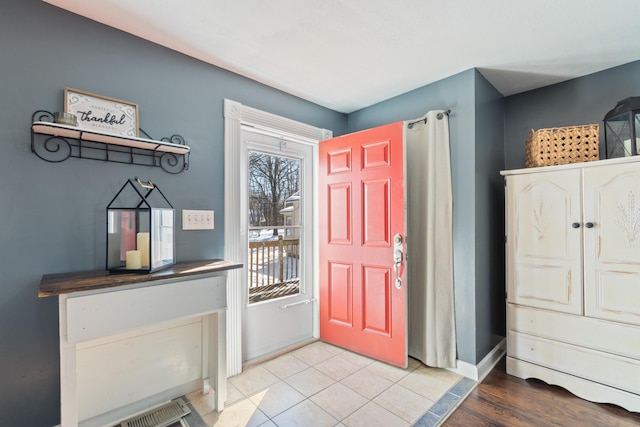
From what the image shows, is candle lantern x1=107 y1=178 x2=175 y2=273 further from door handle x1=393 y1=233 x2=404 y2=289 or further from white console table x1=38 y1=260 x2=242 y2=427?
door handle x1=393 y1=233 x2=404 y2=289

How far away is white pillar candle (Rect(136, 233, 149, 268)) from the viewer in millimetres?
1514

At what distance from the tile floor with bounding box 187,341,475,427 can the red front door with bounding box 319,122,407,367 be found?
8.3 inches

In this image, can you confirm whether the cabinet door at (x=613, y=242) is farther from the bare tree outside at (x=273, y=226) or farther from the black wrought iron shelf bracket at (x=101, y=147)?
the black wrought iron shelf bracket at (x=101, y=147)

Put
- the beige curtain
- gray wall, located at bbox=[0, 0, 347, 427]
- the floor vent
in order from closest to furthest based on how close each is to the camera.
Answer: gray wall, located at bbox=[0, 0, 347, 427], the floor vent, the beige curtain

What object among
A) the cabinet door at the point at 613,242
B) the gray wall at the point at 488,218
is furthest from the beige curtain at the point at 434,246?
the cabinet door at the point at 613,242

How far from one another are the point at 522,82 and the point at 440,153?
3.18 feet

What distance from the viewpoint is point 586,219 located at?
1.91m

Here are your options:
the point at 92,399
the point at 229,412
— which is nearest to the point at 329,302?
the point at 229,412

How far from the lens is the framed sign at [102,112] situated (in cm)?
153

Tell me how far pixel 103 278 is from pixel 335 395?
1535mm

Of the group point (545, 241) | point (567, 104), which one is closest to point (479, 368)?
point (545, 241)

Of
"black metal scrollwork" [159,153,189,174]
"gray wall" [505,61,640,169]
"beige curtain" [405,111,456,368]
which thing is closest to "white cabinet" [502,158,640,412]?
"beige curtain" [405,111,456,368]

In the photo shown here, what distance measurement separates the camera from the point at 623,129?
6.43ft

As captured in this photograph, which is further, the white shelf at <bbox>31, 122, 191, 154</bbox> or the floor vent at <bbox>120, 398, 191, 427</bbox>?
the floor vent at <bbox>120, 398, 191, 427</bbox>
